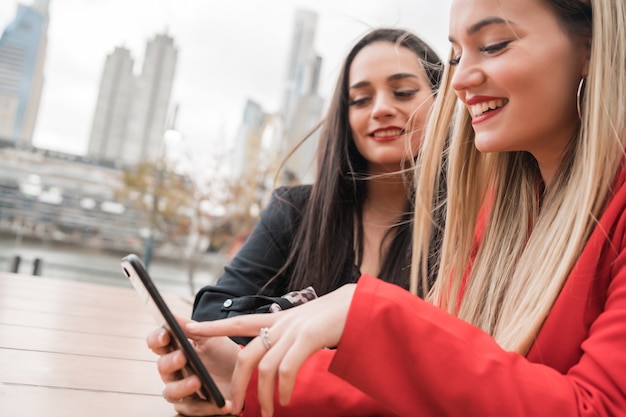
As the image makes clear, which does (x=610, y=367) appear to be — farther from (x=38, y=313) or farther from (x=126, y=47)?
(x=126, y=47)

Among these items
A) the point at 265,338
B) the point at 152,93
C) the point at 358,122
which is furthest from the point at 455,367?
the point at 152,93

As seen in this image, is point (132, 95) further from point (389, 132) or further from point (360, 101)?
point (389, 132)

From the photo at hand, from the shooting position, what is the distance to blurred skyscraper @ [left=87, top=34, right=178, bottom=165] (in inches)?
942

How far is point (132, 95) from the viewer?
26484 millimetres

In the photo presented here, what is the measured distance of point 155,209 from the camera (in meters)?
12.9

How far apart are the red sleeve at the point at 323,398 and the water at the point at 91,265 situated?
5.73m

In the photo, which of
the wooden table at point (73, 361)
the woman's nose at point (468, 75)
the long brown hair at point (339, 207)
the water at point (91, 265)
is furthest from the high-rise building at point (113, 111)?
the woman's nose at point (468, 75)

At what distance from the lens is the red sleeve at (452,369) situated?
2.12 ft

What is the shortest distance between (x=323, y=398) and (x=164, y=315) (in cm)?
26

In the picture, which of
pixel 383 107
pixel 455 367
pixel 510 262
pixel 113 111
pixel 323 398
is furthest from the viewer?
pixel 113 111

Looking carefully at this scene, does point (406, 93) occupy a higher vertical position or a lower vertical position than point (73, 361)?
higher

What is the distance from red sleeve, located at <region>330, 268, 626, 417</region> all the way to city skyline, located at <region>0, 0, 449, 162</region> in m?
12.6

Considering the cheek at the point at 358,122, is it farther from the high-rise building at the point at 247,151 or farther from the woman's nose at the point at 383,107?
the high-rise building at the point at 247,151

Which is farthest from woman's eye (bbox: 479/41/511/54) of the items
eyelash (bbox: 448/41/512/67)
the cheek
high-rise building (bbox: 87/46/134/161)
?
high-rise building (bbox: 87/46/134/161)
